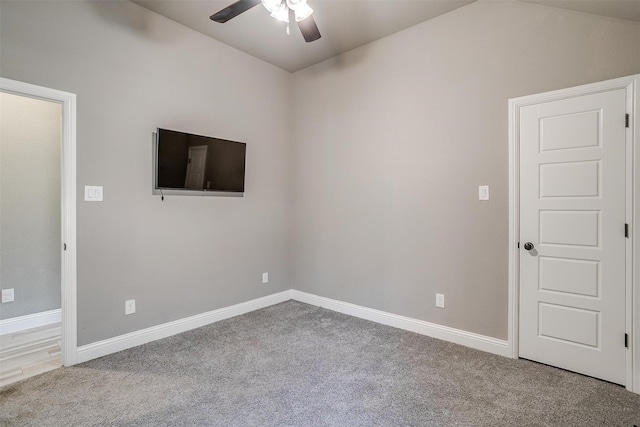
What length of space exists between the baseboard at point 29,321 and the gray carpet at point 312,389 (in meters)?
1.43

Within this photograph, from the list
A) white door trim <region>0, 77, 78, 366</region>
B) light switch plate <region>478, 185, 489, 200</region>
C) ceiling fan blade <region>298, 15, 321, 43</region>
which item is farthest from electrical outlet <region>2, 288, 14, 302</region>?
light switch plate <region>478, 185, 489, 200</region>

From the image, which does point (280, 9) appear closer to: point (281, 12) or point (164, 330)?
point (281, 12)

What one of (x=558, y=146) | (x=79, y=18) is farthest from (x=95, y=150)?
(x=558, y=146)

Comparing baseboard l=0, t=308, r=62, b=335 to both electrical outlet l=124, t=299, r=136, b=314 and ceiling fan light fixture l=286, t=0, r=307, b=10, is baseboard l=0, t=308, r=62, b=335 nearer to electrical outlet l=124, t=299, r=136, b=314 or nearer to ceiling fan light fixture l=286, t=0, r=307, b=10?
electrical outlet l=124, t=299, r=136, b=314

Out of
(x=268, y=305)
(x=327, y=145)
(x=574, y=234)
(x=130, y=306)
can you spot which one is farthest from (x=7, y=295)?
(x=574, y=234)

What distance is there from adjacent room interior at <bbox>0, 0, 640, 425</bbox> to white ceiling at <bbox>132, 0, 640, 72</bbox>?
24 millimetres

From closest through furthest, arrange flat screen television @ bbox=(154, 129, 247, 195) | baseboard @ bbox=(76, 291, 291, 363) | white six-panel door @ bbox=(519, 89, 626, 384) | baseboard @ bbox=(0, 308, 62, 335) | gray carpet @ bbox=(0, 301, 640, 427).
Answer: gray carpet @ bbox=(0, 301, 640, 427) → white six-panel door @ bbox=(519, 89, 626, 384) → baseboard @ bbox=(76, 291, 291, 363) → flat screen television @ bbox=(154, 129, 247, 195) → baseboard @ bbox=(0, 308, 62, 335)

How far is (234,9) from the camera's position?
2.13 m

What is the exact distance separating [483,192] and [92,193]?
3.32 m

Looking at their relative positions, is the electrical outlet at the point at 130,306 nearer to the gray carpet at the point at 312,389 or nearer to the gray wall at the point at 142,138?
the gray wall at the point at 142,138

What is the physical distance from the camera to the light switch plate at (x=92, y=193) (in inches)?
99.0

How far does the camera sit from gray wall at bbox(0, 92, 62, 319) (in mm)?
3221

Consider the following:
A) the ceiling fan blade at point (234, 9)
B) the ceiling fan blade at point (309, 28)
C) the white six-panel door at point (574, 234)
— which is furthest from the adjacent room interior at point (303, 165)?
the ceiling fan blade at point (234, 9)

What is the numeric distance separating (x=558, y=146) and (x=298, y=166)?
278 cm
